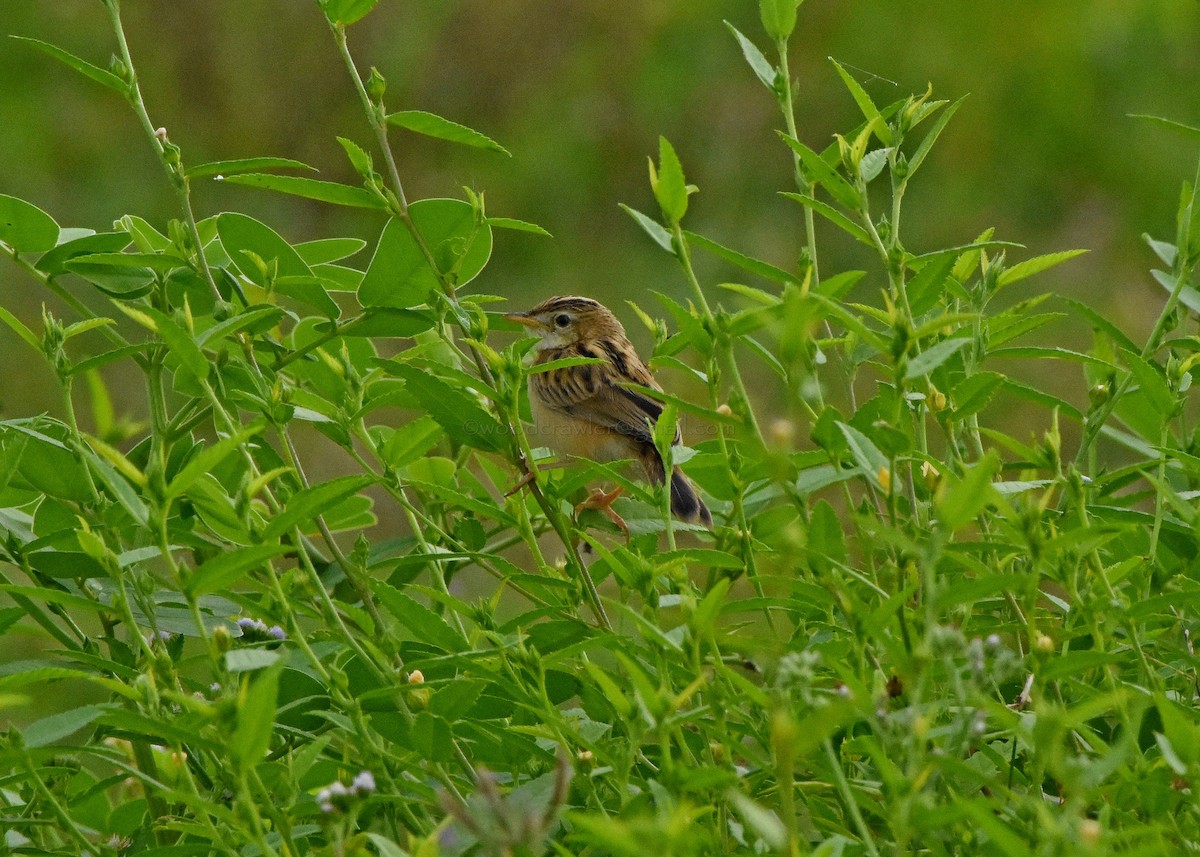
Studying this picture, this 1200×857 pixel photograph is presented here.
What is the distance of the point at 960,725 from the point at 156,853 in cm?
89

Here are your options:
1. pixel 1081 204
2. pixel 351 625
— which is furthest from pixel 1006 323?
pixel 1081 204

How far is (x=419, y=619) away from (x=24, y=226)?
85 cm

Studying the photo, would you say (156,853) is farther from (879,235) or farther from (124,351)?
(879,235)

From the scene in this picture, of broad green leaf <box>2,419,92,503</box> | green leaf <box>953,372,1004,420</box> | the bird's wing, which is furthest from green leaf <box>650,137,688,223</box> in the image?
the bird's wing

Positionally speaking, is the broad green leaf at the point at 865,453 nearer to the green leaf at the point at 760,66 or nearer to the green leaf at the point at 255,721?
the green leaf at the point at 255,721

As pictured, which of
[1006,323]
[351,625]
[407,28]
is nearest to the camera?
[1006,323]

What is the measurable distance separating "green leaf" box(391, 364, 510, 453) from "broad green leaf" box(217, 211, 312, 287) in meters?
0.33

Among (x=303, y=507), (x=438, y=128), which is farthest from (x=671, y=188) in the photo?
(x=303, y=507)

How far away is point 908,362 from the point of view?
1.62 m

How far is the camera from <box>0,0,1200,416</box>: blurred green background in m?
8.71

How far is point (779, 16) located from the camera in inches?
85.4

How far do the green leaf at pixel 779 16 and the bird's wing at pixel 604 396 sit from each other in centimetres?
219

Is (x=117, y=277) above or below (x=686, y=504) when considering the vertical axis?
above

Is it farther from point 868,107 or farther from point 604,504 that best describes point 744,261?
point 604,504
